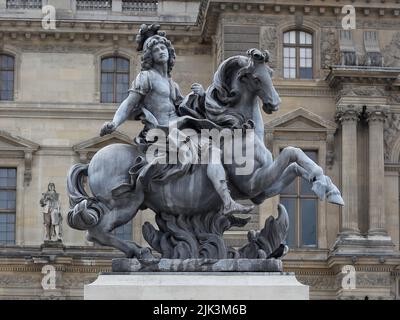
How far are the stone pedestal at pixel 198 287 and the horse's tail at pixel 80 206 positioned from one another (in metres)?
0.66

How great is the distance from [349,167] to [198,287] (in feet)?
94.6

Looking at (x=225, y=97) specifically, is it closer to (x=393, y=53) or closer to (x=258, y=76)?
(x=258, y=76)

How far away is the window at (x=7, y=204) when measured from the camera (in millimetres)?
40406

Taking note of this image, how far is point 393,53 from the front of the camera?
39.8 metres

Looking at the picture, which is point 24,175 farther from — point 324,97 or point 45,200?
point 324,97

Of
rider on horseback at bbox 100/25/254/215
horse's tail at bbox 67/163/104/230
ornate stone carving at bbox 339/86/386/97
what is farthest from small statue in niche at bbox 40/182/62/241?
horse's tail at bbox 67/163/104/230

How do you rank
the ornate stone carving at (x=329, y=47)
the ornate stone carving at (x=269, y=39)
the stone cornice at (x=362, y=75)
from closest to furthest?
the stone cornice at (x=362, y=75) → the ornate stone carving at (x=269, y=39) → the ornate stone carving at (x=329, y=47)

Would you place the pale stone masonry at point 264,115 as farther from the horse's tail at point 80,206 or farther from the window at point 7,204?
the horse's tail at point 80,206

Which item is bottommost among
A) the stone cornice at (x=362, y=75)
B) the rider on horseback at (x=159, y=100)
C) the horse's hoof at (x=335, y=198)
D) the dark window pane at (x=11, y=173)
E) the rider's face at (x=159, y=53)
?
the horse's hoof at (x=335, y=198)

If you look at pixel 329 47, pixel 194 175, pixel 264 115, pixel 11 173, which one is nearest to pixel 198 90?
pixel 194 175

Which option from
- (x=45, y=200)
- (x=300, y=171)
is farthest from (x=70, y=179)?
(x=45, y=200)

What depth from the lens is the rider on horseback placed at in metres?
11.0

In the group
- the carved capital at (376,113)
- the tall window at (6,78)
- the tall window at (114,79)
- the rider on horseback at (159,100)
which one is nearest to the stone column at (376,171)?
the carved capital at (376,113)

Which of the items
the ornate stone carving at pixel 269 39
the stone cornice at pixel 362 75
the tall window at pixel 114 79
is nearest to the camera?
the stone cornice at pixel 362 75
